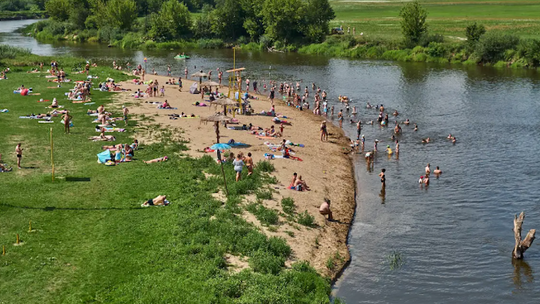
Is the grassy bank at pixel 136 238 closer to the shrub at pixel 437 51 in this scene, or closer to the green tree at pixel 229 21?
the shrub at pixel 437 51

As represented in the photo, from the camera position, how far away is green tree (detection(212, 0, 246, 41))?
121312 mm

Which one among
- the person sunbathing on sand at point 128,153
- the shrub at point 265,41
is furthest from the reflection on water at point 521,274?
the shrub at point 265,41

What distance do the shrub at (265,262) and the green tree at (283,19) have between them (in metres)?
93.2

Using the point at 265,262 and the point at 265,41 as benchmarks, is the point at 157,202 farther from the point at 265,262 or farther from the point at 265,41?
the point at 265,41

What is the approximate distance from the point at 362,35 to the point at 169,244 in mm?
89337

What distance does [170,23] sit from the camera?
126 m

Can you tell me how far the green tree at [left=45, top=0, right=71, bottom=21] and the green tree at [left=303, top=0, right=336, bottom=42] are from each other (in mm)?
80372

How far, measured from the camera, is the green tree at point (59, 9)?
516 feet

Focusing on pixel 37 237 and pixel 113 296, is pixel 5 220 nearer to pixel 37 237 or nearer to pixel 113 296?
pixel 37 237

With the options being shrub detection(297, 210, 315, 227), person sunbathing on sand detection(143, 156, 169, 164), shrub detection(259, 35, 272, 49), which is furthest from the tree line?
shrub detection(297, 210, 315, 227)

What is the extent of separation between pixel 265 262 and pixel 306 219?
582cm

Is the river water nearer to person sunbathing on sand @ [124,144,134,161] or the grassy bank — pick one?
the grassy bank

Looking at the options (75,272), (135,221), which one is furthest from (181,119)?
(75,272)

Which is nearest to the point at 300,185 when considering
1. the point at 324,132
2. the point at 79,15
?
the point at 324,132
